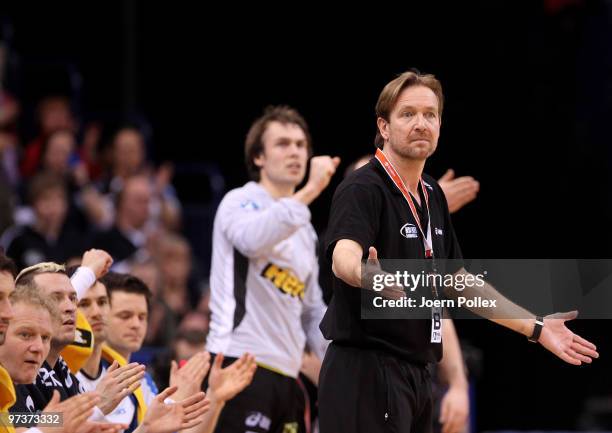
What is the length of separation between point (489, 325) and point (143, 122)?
4.48 m

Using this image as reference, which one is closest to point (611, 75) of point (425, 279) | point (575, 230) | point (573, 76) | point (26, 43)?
point (573, 76)

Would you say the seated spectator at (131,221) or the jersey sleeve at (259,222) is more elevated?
the seated spectator at (131,221)

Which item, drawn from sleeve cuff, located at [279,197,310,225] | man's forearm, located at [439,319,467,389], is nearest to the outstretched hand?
man's forearm, located at [439,319,467,389]

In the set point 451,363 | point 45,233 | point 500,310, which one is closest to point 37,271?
point 500,310

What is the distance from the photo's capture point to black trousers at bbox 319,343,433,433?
18.1 ft

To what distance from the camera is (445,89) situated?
1334cm

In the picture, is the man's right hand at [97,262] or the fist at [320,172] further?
the fist at [320,172]

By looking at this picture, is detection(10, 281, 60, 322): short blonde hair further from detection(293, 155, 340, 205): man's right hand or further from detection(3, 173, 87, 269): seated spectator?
detection(3, 173, 87, 269): seated spectator

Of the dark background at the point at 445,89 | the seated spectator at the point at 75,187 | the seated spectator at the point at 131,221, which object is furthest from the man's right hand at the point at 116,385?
the dark background at the point at 445,89

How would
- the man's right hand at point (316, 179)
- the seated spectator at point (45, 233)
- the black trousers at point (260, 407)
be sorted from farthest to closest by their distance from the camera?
the seated spectator at point (45, 233) < the black trousers at point (260, 407) < the man's right hand at point (316, 179)

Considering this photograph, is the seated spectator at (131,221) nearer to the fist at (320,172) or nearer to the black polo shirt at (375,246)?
the fist at (320,172)

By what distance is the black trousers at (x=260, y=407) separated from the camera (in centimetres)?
727

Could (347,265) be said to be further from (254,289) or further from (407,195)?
(254,289)

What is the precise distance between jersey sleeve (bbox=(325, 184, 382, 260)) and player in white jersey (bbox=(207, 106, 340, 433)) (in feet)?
4.95
